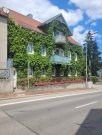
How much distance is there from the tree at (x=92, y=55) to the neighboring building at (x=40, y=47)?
55.4 feet

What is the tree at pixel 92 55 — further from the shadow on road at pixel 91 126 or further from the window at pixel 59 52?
the shadow on road at pixel 91 126

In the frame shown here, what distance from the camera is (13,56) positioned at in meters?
32.3

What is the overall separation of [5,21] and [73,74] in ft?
65.3

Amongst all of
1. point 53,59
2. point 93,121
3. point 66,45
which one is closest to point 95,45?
point 66,45

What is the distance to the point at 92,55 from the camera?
67.7m

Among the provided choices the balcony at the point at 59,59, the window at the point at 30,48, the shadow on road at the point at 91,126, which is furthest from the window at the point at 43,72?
the shadow on road at the point at 91,126

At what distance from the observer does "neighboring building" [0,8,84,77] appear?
3188 centimetres

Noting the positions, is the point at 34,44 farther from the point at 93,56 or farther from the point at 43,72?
the point at 93,56

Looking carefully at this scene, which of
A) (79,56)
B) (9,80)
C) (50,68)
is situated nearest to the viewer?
(9,80)

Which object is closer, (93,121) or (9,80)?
(93,121)

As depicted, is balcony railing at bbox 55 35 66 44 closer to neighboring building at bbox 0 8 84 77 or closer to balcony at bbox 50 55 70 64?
neighboring building at bbox 0 8 84 77

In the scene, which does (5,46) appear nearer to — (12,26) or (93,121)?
(12,26)

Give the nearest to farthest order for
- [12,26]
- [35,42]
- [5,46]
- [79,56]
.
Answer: [5,46] < [12,26] < [35,42] < [79,56]

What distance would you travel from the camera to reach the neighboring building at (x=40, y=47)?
3188 cm
